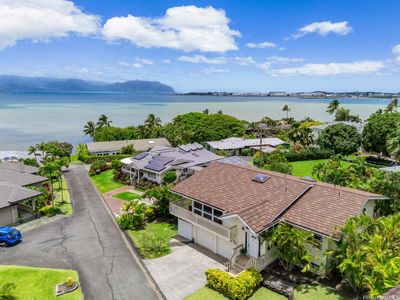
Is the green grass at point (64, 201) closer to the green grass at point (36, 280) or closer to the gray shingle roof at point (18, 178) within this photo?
the gray shingle roof at point (18, 178)

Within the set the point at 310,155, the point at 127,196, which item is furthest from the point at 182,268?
the point at 310,155

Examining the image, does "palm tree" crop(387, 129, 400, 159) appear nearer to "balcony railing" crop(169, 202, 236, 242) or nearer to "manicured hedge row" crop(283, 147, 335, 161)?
"balcony railing" crop(169, 202, 236, 242)

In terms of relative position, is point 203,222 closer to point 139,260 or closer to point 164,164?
point 139,260

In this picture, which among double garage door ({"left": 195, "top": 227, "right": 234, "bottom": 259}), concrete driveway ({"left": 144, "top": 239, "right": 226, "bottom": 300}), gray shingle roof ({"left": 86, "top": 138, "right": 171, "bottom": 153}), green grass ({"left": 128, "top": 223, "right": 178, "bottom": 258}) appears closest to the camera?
concrete driveway ({"left": 144, "top": 239, "right": 226, "bottom": 300})

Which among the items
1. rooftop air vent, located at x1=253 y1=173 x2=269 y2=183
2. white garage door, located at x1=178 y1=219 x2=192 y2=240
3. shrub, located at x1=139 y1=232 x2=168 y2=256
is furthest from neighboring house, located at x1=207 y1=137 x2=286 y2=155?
shrub, located at x1=139 y1=232 x2=168 y2=256

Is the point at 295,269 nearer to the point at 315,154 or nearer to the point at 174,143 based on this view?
the point at 315,154

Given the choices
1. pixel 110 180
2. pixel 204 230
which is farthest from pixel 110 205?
pixel 204 230
